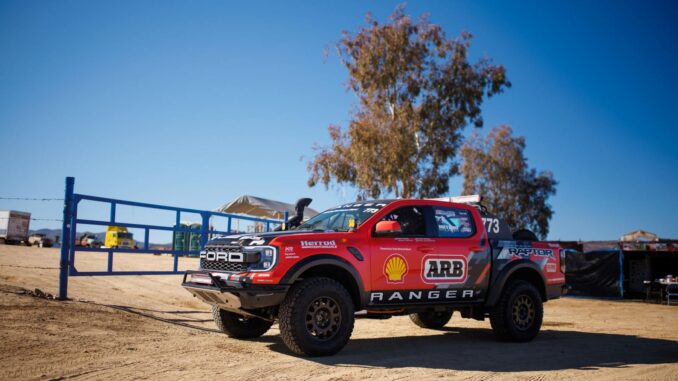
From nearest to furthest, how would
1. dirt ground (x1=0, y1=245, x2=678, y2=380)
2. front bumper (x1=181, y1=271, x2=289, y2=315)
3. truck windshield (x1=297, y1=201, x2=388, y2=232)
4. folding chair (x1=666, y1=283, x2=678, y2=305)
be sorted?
dirt ground (x1=0, y1=245, x2=678, y2=380), front bumper (x1=181, y1=271, x2=289, y2=315), truck windshield (x1=297, y1=201, x2=388, y2=232), folding chair (x1=666, y1=283, x2=678, y2=305)

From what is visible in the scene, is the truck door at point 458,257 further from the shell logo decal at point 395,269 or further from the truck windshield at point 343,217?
the truck windshield at point 343,217

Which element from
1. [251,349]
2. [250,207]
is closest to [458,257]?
[251,349]

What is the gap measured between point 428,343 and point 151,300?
5.88 m

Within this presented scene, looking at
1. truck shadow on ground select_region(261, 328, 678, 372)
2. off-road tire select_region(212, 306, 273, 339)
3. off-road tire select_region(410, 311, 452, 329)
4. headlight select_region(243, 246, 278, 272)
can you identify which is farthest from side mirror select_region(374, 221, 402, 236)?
off-road tire select_region(410, 311, 452, 329)

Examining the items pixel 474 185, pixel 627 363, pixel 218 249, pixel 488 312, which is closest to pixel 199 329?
pixel 218 249

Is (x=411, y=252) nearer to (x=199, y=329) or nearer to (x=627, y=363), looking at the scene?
(x=627, y=363)

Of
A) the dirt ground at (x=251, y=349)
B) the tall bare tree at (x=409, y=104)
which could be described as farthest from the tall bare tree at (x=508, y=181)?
the dirt ground at (x=251, y=349)

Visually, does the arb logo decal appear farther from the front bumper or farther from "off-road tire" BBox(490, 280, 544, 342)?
the front bumper

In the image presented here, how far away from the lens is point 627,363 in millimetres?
6719

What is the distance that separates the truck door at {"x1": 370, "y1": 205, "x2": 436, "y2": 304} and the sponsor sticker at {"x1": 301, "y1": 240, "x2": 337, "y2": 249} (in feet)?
1.82

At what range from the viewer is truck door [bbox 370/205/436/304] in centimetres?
695

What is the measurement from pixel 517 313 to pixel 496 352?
48.9 inches

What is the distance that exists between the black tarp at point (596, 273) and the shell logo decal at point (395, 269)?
50.4ft

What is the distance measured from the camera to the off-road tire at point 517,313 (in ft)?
26.7
